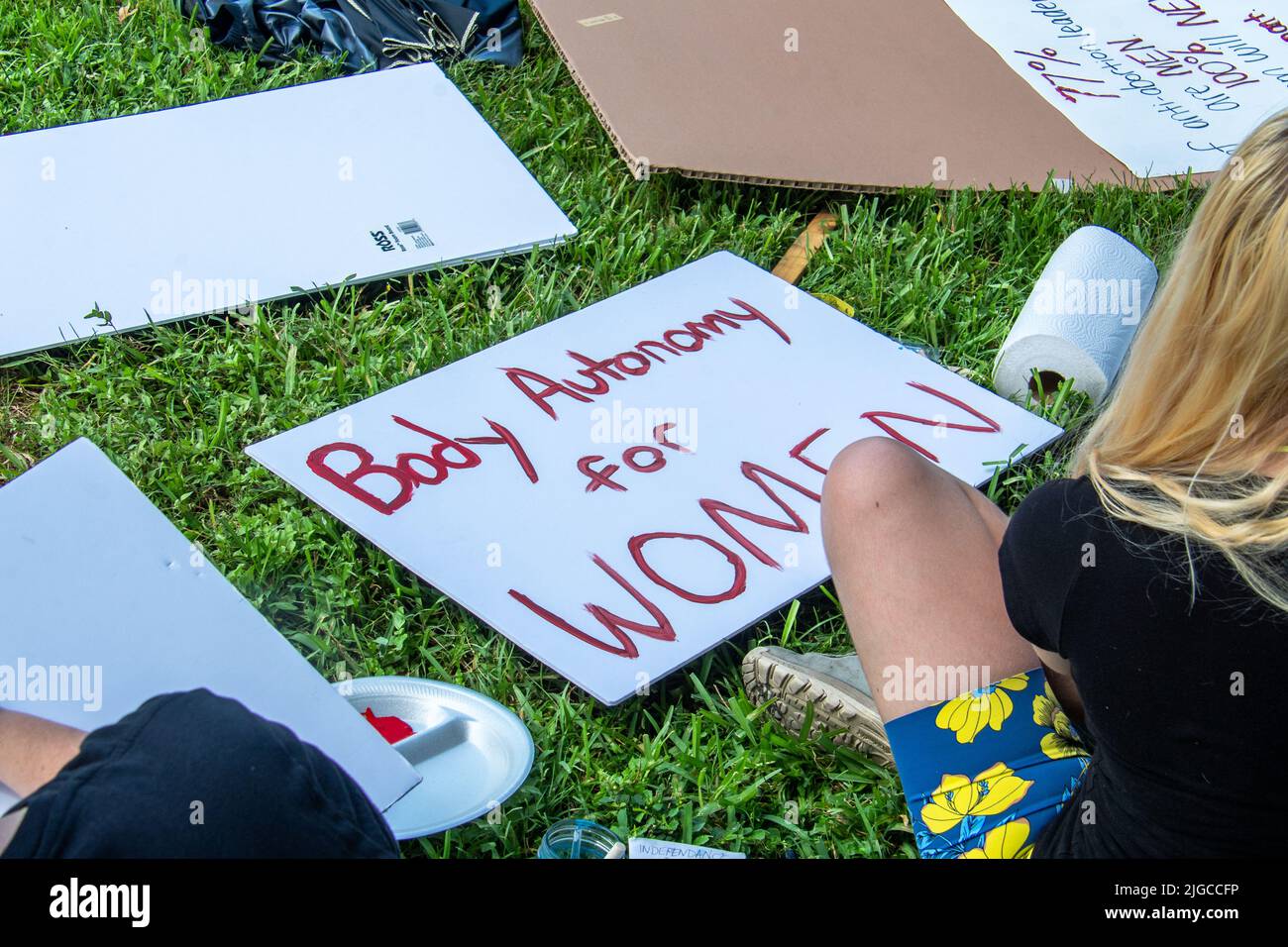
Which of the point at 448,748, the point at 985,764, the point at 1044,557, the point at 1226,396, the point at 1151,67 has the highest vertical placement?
the point at 1226,396

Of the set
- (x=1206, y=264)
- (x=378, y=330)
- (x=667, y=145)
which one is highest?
(x=1206, y=264)

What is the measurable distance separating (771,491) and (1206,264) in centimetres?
73

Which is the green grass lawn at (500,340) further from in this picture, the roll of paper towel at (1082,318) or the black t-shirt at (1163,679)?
the black t-shirt at (1163,679)

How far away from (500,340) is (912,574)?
890 millimetres

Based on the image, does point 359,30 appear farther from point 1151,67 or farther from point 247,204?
point 1151,67

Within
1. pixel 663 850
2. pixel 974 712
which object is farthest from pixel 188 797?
pixel 974 712

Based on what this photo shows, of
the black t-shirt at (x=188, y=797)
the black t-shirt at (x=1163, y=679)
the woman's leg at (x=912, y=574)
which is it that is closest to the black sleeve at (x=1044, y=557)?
the black t-shirt at (x=1163, y=679)

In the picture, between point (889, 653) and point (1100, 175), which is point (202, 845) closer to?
point (889, 653)

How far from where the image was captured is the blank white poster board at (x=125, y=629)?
1.22m

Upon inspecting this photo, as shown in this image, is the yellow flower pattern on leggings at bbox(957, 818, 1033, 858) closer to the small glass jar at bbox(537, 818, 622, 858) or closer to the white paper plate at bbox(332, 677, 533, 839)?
the small glass jar at bbox(537, 818, 622, 858)

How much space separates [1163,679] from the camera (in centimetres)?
90

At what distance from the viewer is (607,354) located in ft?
6.09

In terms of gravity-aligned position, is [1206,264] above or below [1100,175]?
above
